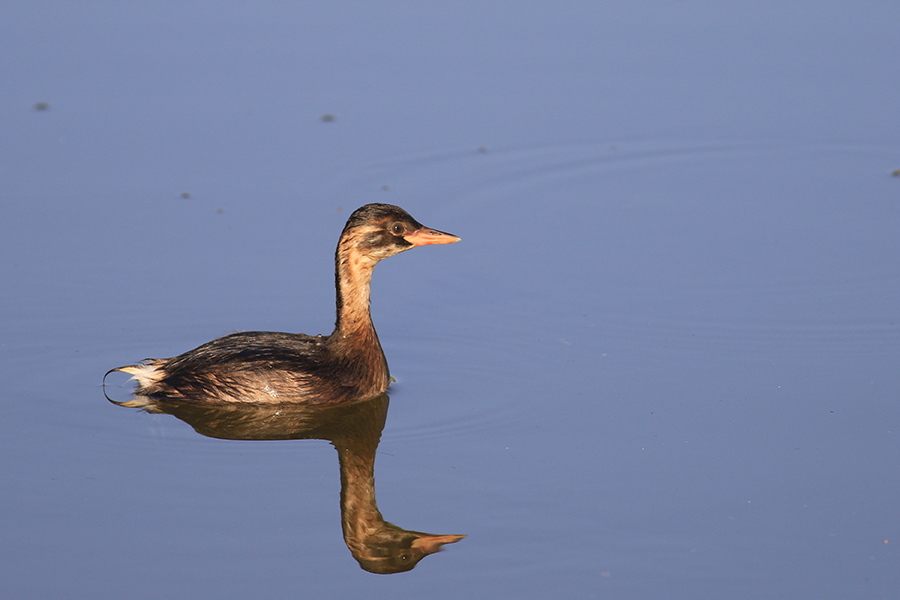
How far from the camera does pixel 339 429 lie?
26.6 feet

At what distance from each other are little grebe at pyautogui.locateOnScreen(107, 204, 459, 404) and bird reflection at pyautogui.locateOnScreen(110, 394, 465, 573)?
71 millimetres

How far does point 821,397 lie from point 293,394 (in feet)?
11.0

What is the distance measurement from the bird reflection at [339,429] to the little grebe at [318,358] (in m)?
0.07

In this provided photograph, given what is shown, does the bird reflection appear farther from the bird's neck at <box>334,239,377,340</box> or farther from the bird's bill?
the bird's bill

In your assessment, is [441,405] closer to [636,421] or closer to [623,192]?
[636,421]

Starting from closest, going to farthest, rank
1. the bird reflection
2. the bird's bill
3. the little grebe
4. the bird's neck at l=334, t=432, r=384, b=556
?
1. the bird's neck at l=334, t=432, r=384, b=556
2. the bird reflection
3. the little grebe
4. the bird's bill

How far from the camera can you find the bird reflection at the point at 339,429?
22.5 ft

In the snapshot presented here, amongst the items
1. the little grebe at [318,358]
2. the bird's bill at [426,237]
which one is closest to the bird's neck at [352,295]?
the little grebe at [318,358]

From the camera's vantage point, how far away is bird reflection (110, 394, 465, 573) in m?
6.85

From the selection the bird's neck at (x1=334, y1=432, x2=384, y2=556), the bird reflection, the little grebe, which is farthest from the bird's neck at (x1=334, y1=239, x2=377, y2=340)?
the bird's neck at (x1=334, y1=432, x2=384, y2=556)

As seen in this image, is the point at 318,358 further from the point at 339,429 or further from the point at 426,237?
the point at 426,237

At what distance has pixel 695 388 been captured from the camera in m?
8.31

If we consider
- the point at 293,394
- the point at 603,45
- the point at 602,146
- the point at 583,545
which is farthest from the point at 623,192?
the point at 583,545

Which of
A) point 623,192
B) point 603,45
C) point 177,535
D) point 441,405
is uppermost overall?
point 603,45
